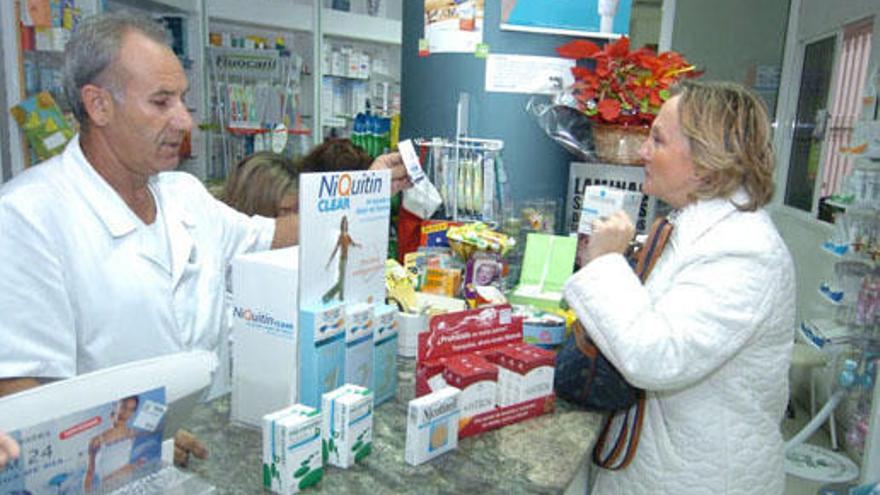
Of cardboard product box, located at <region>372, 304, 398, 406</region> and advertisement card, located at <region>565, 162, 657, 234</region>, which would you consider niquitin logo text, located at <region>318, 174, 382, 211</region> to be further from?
advertisement card, located at <region>565, 162, 657, 234</region>

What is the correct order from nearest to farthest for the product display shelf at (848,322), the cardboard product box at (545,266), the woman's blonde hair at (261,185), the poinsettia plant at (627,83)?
the cardboard product box at (545,266), the poinsettia plant at (627,83), the woman's blonde hair at (261,185), the product display shelf at (848,322)

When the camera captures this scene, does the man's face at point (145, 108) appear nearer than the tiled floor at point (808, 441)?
Yes

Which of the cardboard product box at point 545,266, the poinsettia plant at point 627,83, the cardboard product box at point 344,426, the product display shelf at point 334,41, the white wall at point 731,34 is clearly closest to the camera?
the cardboard product box at point 344,426

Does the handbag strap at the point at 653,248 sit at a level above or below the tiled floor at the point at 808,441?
above

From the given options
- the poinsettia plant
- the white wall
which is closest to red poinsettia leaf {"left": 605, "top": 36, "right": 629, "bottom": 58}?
the poinsettia plant

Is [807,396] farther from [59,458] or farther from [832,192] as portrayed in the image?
[59,458]

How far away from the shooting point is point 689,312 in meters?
1.44

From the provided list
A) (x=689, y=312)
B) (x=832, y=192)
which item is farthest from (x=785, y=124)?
(x=689, y=312)

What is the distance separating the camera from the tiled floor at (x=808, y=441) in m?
3.68

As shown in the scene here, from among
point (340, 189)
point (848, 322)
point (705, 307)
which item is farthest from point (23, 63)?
point (848, 322)

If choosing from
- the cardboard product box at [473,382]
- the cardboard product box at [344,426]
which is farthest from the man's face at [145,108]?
the cardboard product box at [473,382]

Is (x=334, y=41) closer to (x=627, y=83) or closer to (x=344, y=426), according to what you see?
(x=627, y=83)

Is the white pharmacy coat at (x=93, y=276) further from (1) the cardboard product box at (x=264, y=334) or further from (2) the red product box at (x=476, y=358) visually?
(2) the red product box at (x=476, y=358)

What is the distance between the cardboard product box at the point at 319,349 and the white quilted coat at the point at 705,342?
55cm
